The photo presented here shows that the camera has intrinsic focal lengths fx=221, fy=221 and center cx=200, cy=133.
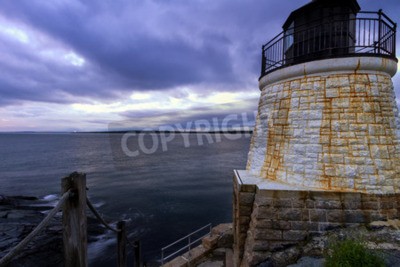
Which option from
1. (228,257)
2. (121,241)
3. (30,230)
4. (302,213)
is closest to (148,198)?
(30,230)

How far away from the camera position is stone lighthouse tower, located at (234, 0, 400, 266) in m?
5.33

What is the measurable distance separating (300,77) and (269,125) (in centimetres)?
166

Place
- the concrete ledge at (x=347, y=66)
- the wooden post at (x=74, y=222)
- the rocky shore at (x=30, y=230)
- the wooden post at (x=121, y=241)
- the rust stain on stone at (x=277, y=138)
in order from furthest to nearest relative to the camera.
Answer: the rocky shore at (x=30, y=230)
the rust stain on stone at (x=277, y=138)
the concrete ledge at (x=347, y=66)
the wooden post at (x=121, y=241)
the wooden post at (x=74, y=222)

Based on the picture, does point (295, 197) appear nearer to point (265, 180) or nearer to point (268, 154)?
point (265, 180)

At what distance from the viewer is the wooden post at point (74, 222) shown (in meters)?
2.72

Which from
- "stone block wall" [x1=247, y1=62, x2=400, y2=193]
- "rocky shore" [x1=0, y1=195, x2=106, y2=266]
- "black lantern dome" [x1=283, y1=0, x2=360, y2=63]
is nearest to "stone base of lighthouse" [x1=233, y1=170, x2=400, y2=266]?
"stone block wall" [x1=247, y1=62, x2=400, y2=193]

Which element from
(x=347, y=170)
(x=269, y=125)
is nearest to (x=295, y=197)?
(x=347, y=170)

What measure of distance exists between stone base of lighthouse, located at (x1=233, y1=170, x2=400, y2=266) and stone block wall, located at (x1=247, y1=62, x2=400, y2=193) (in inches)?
11.4

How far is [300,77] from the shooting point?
643 centimetres

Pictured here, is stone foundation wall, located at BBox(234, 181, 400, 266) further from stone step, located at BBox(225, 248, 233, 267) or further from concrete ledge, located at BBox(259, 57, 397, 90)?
concrete ledge, located at BBox(259, 57, 397, 90)

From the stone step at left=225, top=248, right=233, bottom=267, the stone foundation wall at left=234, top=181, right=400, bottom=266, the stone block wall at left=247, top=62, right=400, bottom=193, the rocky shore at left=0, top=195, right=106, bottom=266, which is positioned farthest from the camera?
the rocky shore at left=0, top=195, right=106, bottom=266

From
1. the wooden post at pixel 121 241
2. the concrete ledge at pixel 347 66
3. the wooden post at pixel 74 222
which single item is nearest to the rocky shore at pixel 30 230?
the wooden post at pixel 121 241

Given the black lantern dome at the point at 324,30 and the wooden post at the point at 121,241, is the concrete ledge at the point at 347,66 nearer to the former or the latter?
the black lantern dome at the point at 324,30

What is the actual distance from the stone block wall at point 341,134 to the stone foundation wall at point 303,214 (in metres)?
0.32
